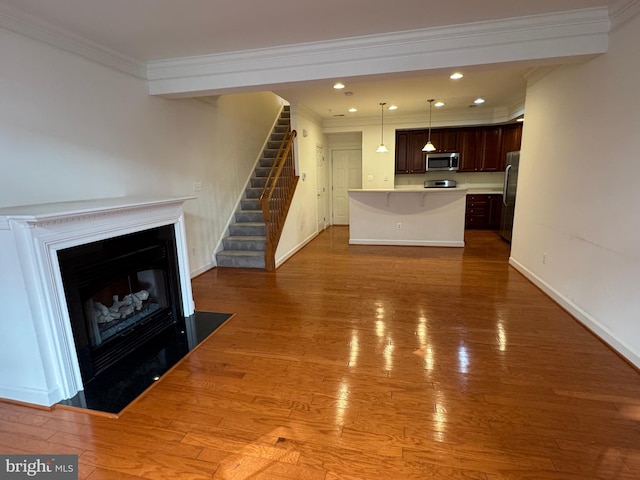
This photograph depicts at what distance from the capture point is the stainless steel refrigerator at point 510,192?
5.63 meters

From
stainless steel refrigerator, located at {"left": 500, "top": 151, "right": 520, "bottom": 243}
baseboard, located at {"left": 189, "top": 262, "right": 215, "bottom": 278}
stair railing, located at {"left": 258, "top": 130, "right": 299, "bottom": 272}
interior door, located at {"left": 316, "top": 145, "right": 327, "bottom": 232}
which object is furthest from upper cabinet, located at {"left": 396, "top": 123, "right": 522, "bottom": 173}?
baseboard, located at {"left": 189, "top": 262, "right": 215, "bottom": 278}

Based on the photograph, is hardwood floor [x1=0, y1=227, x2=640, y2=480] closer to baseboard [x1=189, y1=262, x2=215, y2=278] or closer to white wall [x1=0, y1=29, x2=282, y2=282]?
baseboard [x1=189, y1=262, x2=215, y2=278]

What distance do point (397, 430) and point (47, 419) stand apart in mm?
2067

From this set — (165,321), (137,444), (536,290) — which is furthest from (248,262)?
Result: (536,290)

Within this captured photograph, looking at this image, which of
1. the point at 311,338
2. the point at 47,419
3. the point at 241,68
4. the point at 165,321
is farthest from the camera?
the point at 241,68

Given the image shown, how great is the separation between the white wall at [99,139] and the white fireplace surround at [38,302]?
698mm

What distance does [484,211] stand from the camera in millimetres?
7539

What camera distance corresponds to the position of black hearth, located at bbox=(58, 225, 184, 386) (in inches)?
84.2

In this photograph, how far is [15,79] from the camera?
2332 mm

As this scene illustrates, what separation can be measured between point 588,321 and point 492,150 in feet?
18.1

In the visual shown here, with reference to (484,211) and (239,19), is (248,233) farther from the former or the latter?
(484,211)

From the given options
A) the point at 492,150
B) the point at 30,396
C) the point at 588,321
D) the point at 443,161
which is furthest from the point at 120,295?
the point at 492,150

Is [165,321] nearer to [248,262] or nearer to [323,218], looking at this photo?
[248,262]

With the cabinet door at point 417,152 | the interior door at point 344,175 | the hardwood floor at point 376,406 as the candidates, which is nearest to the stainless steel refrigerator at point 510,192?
the cabinet door at point 417,152
